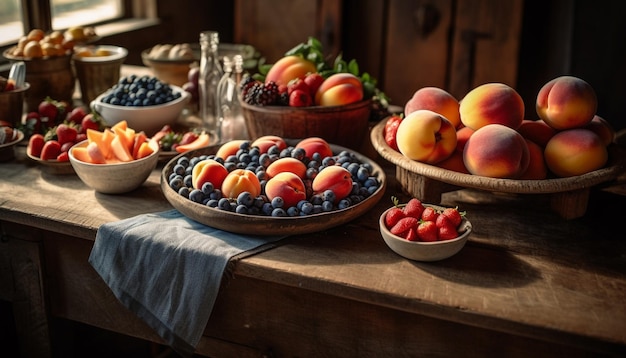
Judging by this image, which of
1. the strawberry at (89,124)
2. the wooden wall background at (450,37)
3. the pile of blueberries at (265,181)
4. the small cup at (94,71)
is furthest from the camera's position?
the wooden wall background at (450,37)

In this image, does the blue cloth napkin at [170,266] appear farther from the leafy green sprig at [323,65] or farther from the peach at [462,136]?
the leafy green sprig at [323,65]

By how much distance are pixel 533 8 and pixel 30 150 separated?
104 inches

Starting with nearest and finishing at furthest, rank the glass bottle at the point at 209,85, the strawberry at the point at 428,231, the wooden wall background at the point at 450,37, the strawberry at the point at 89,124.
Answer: the strawberry at the point at 428,231, the strawberry at the point at 89,124, the glass bottle at the point at 209,85, the wooden wall background at the point at 450,37

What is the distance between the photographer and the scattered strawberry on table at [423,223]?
4.18ft

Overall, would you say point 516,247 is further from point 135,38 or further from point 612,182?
point 135,38

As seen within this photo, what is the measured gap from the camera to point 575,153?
4.64ft

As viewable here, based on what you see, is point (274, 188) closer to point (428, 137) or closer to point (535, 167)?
point (428, 137)

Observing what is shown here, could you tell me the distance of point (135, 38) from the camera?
3.37 m

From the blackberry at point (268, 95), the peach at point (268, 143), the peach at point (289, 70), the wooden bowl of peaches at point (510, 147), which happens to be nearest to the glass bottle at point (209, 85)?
the peach at point (289, 70)

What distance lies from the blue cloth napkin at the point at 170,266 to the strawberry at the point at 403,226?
24 centimetres

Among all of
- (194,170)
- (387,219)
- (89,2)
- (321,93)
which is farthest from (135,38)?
(387,219)

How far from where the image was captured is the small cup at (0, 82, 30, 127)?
193 cm

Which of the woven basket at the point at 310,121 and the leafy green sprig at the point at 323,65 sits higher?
the leafy green sprig at the point at 323,65

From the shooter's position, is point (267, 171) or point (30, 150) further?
point (30, 150)
